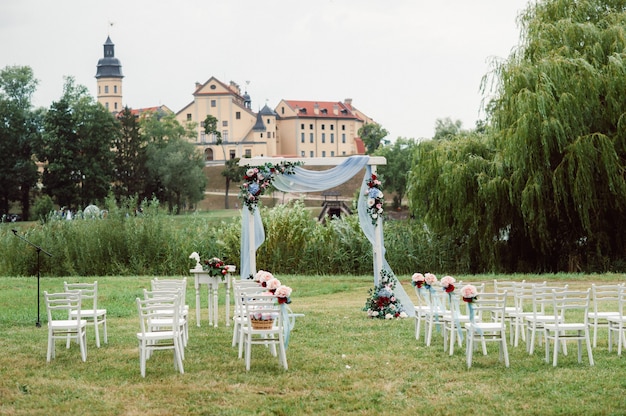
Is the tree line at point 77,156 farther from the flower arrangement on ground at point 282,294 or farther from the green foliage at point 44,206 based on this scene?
the flower arrangement on ground at point 282,294

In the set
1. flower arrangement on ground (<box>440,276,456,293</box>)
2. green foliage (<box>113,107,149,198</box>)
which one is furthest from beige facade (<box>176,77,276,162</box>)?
flower arrangement on ground (<box>440,276,456,293</box>)

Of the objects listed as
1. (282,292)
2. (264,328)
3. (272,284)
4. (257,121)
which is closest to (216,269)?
(264,328)

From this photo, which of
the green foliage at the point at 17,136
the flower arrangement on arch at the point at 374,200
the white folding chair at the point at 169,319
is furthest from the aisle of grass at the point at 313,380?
the green foliage at the point at 17,136

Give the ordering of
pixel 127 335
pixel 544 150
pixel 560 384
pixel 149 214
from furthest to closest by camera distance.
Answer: pixel 149 214
pixel 544 150
pixel 127 335
pixel 560 384

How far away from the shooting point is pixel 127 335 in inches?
567

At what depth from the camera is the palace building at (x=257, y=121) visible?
110312 millimetres

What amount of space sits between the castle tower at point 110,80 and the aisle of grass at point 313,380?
121291 mm

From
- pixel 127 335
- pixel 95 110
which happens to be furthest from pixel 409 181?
pixel 95 110

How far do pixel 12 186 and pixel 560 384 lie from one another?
209 feet

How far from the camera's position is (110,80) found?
431 ft

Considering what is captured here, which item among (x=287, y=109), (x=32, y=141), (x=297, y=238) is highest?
(x=287, y=109)

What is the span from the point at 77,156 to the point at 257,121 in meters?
48.9

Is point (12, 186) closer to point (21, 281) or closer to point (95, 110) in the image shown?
point (95, 110)

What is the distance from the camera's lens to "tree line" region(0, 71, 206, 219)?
65.2m
